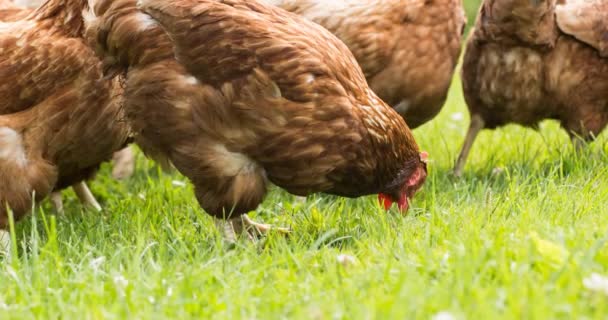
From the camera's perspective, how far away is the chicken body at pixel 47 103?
3357 mm

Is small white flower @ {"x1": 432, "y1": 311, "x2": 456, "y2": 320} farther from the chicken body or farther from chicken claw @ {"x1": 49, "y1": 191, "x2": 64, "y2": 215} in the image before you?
chicken claw @ {"x1": 49, "y1": 191, "x2": 64, "y2": 215}

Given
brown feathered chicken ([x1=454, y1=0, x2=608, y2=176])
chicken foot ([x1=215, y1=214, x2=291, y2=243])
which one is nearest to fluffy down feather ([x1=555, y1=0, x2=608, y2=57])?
brown feathered chicken ([x1=454, y1=0, x2=608, y2=176])

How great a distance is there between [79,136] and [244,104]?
88 cm

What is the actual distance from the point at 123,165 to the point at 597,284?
3.57 m

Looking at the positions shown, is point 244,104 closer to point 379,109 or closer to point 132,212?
point 379,109

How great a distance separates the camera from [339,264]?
8.64ft

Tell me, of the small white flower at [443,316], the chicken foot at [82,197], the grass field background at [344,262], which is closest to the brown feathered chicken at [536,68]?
the grass field background at [344,262]

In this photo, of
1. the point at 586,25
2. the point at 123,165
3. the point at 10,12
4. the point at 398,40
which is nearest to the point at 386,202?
the point at 398,40

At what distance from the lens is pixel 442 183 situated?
4457 millimetres

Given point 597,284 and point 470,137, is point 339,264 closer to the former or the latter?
point 597,284

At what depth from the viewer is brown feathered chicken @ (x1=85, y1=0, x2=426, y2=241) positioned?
3.04 meters

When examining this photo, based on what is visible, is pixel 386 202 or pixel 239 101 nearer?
pixel 239 101

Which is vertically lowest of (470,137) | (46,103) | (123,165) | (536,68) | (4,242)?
(123,165)

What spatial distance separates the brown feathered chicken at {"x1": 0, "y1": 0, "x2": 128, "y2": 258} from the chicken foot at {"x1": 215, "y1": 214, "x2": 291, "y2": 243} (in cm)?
64
